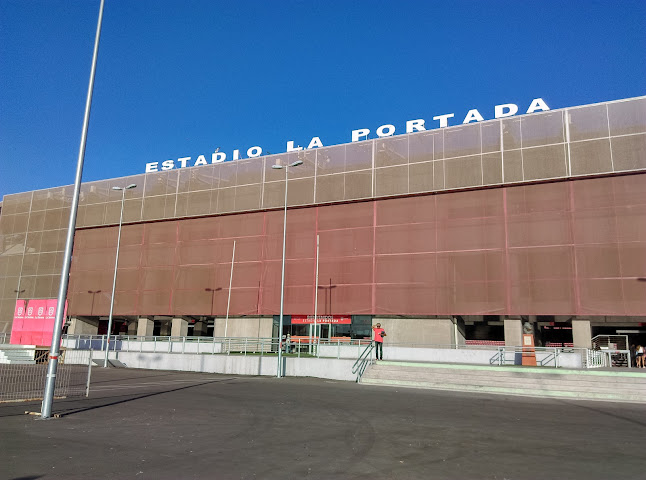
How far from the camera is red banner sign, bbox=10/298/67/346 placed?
1645cm

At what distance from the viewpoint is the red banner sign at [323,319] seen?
4022cm

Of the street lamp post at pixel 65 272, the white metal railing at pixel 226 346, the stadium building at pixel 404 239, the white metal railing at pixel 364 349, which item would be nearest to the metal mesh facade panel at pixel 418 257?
the stadium building at pixel 404 239

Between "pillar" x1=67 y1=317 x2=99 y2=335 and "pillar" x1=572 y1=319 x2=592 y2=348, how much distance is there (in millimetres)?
44990

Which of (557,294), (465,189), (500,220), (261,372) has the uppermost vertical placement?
(465,189)

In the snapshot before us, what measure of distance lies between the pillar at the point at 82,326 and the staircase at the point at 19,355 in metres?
18.3

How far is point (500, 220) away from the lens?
3603 cm

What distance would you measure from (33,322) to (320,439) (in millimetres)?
13274

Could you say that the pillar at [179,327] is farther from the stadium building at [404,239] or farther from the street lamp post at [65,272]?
the street lamp post at [65,272]

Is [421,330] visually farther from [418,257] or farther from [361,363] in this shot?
[361,363]

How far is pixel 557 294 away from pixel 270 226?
2337cm

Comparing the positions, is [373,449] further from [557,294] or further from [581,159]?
[581,159]

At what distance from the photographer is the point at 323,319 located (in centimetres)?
4091

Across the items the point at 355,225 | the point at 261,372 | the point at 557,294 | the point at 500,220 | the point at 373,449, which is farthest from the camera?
the point at 355,225

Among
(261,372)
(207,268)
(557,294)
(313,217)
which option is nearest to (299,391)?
(261,372)
